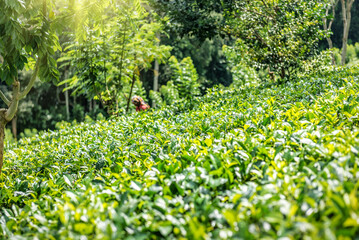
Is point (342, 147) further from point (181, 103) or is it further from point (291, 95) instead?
point (181, 103)

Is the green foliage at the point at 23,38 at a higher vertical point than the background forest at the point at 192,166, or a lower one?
higher

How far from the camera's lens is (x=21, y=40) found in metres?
3.03

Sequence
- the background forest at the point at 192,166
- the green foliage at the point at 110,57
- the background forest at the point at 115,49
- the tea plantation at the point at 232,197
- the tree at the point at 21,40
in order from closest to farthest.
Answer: the tea plantation at the point at 232,197 < the background forest at the point at 192,166 < the tree at the point at 21,40 < the background forest at the point at 115,49 < the green foliage at the point at 110,57

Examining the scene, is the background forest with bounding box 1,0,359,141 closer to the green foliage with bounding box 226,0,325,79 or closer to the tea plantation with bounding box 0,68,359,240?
the green foliage with bounding box 226,0,325,79

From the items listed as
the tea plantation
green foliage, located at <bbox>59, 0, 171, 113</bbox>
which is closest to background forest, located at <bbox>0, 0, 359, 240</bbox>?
the tea plantation

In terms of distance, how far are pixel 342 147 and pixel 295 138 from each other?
1.45 ft

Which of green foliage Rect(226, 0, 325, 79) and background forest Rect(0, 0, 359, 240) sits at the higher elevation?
green foliage Rect(226, 0, 325, 79)

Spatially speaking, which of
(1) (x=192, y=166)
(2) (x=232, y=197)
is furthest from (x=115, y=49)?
(2) (x=232, y=197)

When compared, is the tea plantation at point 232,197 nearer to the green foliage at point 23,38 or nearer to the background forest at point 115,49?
the green foliage at point 23,38

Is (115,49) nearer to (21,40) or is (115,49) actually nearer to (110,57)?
(110,57)

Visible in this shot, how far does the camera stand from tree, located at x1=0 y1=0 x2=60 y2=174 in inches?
111

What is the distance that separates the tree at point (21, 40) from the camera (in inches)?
111

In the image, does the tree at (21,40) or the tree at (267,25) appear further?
the tree at (267,25)

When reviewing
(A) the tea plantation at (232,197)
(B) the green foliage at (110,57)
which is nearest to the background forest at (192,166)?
(A) the tea plantation at (232,197)
